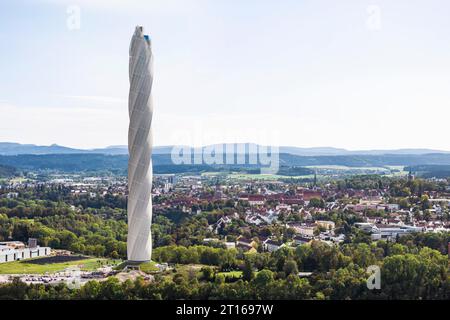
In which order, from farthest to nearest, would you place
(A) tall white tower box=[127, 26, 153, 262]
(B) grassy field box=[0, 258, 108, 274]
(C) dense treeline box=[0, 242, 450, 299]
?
(B) grassy field box=[0, 258, 108, 274], (A) tall white tower box=[127, 26, 153, 262], (C) dense treeline box=[0, 242, 450, 299]

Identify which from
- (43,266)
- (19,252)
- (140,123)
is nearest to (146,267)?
(140,123)

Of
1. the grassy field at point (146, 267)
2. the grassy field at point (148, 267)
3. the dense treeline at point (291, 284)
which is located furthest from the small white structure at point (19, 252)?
the dense treeline at point (291, 284)

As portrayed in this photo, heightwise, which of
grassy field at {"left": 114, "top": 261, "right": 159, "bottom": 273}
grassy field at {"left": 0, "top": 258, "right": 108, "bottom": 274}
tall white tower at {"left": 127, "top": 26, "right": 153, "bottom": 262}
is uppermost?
tall white tower at {"left": 127, "top": 26, "right": 153, "bottom": 262}

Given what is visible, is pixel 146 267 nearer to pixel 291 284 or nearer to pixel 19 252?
pixel 291 284

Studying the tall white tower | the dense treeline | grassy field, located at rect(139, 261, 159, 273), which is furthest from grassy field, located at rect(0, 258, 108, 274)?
the dense treeline

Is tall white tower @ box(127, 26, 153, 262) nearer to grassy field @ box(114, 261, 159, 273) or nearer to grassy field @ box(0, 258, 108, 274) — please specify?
grassy field @ box(114, 261, 159, 273)

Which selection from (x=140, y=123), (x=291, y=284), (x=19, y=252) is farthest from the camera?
(x=19, y=252)

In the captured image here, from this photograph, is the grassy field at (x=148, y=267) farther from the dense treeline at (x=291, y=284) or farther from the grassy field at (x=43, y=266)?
the grassy field at (x=43, y=266)
